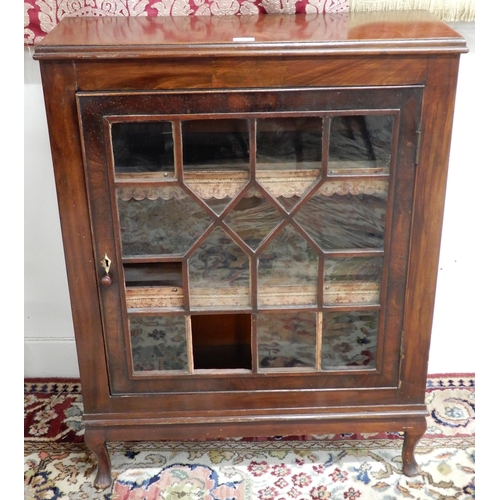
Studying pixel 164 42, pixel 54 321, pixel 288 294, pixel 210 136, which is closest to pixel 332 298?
pixel 288 294

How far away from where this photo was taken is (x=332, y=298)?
1.12m

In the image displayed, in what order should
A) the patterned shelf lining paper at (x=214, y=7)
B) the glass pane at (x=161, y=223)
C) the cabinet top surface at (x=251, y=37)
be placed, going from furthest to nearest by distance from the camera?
the patterned shelf lining paper at (x=214, y=7), the glass pane at (x=161, y=223), the cabinet top surface at (x=251, y=37)

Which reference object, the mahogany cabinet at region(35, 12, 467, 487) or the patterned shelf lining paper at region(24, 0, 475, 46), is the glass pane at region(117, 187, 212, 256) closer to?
the mahogany cabinet at region(35, 12, 467, 487)

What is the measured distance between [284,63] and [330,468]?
2.54ft

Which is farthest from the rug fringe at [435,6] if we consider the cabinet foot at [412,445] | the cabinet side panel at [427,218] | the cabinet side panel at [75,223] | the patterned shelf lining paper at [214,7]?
the cabinet foot at [412,445]

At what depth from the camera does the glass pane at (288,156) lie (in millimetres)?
997

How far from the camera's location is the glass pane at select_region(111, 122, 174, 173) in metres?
1.00

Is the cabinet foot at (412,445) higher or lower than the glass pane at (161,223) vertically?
lower

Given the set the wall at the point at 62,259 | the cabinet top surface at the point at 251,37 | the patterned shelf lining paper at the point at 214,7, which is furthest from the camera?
the wall at the point at 62,259

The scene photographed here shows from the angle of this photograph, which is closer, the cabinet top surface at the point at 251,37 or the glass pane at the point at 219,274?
the cabinet top surface at the point at 251,37

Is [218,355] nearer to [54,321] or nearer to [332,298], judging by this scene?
[332,298]

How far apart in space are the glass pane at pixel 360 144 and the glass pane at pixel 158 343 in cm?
37

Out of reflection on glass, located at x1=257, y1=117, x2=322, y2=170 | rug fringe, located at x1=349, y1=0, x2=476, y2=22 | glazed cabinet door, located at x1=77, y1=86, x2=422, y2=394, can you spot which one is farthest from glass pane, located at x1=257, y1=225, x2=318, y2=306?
rug fringe, located at x1=349, y1=0, x2=476, y2=22

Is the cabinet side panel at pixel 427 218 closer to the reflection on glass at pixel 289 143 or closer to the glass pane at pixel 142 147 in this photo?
the reflection on glass at pixel 289 143
